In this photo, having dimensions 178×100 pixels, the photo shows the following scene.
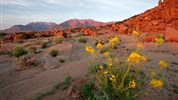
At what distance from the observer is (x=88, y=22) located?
481 feet

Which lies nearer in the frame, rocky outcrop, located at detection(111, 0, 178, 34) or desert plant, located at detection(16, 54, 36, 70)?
desert plant, located at detection(16, 54, 36, 70)

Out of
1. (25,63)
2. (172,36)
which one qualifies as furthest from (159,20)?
(25,63)

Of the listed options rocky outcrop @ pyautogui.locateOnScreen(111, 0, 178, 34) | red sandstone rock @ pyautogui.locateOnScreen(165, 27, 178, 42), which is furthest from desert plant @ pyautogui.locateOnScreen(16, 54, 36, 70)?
rocky outcrop @ pyautogui.locateOnScreen(111, 0, 178, 34)

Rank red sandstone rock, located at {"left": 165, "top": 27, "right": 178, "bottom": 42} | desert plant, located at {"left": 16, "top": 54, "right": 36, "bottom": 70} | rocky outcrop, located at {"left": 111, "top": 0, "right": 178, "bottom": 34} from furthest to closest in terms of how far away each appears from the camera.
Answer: rocky outcrop, located at {"left": 111, "top": 0, "right": 178, "bottom": 34} → red sandstone rock, located at {"left": 165, "top": 27, "right": 178, "bottom": 42} → desert plant, located at {"left": 16, "top": 54, "right": 36, "bottom": 70}

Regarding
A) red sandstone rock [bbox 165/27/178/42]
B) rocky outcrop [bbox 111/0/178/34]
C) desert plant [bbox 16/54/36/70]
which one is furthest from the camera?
rocky outcrop [bbox 111/0/178/34]

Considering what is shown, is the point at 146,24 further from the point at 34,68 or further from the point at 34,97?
the point at 34,97

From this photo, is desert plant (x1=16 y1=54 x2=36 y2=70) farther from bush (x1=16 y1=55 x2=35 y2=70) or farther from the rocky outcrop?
the rocky outcrop

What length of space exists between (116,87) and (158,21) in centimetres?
2660

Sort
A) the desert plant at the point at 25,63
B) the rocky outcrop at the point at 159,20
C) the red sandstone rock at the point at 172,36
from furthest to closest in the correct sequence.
→ 1. the rocky outcrop at the point at 159,20
2. the red sandstone rock at the point at 172,36
3. the desert plant at the point at 25,63

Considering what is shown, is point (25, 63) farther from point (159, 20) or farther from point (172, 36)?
point (159, 20)

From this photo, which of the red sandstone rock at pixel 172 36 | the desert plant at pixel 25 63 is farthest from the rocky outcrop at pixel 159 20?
the desert plant at pixel 25 63

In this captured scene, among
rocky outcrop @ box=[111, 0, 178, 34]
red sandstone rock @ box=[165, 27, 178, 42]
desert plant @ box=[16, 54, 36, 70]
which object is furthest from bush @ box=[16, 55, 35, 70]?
rocky outcrop @ box=[111, 0, 178, 34]

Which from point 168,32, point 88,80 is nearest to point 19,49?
point 88,80

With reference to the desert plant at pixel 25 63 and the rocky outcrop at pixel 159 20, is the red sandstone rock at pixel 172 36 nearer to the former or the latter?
the desert plant at pixel 25 63
